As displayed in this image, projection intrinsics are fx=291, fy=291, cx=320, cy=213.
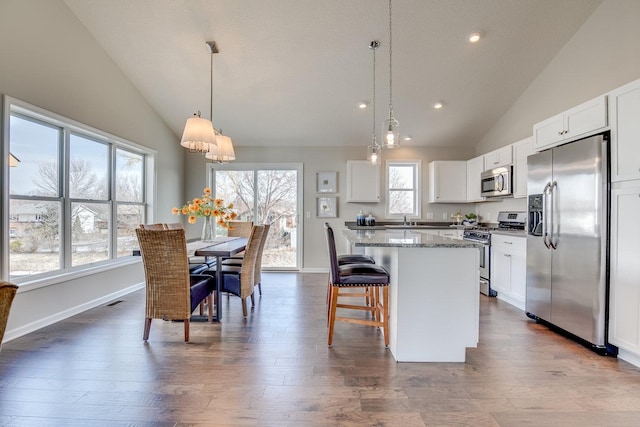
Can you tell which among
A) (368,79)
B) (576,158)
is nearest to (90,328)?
(368,79)

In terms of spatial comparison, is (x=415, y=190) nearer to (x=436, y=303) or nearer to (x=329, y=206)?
(x=329, y=206)

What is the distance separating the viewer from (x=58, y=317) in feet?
9.65

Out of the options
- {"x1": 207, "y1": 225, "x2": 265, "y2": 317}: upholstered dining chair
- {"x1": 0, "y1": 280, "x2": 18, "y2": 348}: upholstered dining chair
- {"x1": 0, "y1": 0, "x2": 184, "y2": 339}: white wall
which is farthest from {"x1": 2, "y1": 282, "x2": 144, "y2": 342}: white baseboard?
{"x1": 0, "y1": 280, "x2": 18, "y2": 348}: upholstered dining chair

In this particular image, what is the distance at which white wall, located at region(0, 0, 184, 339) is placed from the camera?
2543mm

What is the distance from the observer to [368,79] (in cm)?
390

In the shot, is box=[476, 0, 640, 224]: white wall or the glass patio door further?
the glass patio door

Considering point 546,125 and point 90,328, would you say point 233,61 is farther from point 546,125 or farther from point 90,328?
point 546,125

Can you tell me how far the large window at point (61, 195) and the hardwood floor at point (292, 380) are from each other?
79 cm

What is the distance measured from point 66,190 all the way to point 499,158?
215 inches

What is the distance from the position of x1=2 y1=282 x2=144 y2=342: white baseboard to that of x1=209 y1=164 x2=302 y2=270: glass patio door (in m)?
2.25

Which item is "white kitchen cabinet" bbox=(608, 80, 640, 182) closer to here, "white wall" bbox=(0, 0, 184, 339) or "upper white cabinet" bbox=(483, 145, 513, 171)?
"upper white cabinet" bbox=(483, 145, 513, 171)

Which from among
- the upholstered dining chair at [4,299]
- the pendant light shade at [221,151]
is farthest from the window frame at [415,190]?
the upholstered dining chair at [4,299]

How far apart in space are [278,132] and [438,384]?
4.35 m

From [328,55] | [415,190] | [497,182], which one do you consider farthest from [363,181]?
[328,55]
